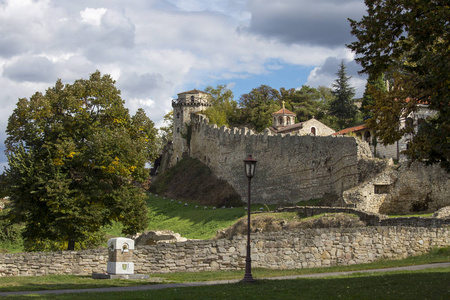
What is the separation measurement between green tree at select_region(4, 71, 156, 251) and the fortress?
1448 centimetres

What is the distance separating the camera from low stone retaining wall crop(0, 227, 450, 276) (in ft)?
67.4

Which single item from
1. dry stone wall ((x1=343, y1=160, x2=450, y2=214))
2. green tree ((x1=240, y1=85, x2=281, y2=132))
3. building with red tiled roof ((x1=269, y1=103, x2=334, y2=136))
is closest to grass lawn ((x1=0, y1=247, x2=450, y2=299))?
dry stone wall ((x1=343, y1=160, x2=450, y2=214))

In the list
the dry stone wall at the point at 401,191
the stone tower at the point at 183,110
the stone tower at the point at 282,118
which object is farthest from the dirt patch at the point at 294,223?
the stone tower at the point at 183,110

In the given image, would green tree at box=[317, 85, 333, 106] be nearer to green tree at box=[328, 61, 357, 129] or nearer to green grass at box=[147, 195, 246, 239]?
green tree at box=[328, 61, 357, 129]

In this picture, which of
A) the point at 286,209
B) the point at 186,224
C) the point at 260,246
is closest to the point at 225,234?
the point at 286,209

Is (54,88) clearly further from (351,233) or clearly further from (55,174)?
(351,233)

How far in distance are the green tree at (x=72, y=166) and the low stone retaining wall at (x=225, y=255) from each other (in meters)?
6.70

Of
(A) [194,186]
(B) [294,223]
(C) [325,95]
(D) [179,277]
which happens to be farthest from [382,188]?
(C) [325,95]

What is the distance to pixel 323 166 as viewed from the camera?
4662 centimetres

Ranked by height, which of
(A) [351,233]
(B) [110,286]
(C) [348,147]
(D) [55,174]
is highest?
(C) [348,147]

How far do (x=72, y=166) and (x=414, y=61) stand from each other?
18171 millimetres

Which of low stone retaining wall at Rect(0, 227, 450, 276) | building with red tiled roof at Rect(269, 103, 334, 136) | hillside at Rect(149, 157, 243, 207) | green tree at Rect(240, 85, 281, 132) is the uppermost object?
green tree at Rect(240, 85, 281, 132)

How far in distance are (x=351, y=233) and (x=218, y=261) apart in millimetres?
4879

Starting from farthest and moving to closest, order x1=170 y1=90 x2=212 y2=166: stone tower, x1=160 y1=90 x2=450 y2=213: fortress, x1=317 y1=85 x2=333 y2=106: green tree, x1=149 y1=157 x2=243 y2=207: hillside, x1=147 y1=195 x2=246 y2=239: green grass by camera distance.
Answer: x1=317 y1=85 x2=333 y2=106: green tree, x1=170 y1=90 x2=212 y2=166: stone tower, x1=149 y1=157 x2=243 y2=207: hillside, x1=147 y1=195 x2=246 y2=239: green grass, x1=160 y1=90 x2=450 y2=213: fortress
